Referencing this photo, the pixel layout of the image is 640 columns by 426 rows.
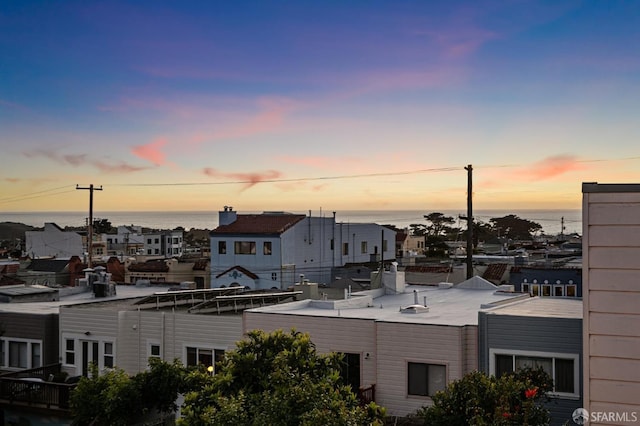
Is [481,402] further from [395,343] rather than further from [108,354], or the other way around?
[108,354]

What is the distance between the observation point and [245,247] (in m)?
63.2

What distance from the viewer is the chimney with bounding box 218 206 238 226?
6675 centimetres

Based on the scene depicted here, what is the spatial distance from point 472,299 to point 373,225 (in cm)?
4768

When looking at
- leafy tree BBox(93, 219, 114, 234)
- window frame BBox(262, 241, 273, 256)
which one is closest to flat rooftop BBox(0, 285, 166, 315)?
window frame BBox(262, 241, 273, 256)

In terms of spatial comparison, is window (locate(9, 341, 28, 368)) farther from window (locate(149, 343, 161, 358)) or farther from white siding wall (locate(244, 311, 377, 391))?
white siding wall (locate(244, 311, 377, 391))

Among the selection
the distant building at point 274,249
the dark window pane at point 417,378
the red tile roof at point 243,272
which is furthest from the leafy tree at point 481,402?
the distant building at point 274,249

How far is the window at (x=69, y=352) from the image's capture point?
26922mm

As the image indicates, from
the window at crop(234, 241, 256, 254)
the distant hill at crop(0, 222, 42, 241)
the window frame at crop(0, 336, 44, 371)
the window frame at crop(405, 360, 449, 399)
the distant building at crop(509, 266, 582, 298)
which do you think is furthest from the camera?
the distant hill at crop(0, 222, 42, 241)

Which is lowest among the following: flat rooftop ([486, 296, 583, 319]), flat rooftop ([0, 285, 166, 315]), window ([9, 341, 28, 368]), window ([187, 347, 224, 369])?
window ([9, 341, 28, 368])

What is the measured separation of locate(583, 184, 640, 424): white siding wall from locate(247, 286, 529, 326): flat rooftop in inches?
403

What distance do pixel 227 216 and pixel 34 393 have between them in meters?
42.8

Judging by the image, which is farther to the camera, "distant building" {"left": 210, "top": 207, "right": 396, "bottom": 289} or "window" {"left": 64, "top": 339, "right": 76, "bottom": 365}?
"distant building" {"left": 210, "top": 207, "right": 396, "bottom": 289}

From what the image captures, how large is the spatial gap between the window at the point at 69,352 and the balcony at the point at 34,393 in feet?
3.88

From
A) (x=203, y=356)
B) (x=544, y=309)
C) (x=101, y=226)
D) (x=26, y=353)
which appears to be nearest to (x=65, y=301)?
(x=26, y=353)
